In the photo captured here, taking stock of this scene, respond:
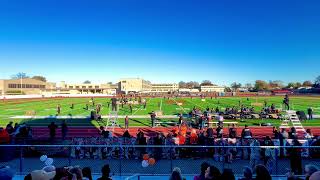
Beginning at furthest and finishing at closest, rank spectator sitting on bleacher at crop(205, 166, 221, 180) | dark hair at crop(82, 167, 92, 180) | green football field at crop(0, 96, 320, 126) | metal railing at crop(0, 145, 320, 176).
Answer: green football field at crop(0, 96, 320, 126)
metal railing at crop(0, 145, 320, 176)
dark hair at crop(82, 167, 92, 180)
spectator sitting on bleacher at crop(205, 166, 221, 180)

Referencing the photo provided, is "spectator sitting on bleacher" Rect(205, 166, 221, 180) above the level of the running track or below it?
above

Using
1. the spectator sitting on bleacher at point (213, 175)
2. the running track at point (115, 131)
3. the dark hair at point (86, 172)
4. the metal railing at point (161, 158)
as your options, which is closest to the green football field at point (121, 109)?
the running track at point (115, 131)

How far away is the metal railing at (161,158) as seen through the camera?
1226 centimetres

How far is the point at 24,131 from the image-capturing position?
17.6m

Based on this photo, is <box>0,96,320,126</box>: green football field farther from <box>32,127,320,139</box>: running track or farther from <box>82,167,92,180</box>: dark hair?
<box>82,167,92,180</box>: dark hair

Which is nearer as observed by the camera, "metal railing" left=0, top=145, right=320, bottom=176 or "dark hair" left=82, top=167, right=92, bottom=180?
"dark hair" left=82, top=167, right=92, bottom=180

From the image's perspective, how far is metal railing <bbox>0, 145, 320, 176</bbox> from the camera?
40.2 ft

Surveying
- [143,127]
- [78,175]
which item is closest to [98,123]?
[143,127]

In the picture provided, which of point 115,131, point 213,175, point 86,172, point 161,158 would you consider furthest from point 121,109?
point 213,175

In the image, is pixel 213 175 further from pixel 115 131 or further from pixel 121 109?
pixel 121 109

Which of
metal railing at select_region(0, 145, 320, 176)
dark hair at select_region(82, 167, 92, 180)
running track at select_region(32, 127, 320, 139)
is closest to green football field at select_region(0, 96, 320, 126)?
running track at select_region(32, 127, 320, 139)

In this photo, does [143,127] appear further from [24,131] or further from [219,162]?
[219,162]

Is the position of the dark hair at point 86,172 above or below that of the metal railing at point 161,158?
above

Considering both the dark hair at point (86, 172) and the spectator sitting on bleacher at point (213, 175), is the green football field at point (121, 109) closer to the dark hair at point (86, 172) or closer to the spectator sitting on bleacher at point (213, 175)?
the dark hair at point (86, 172)
